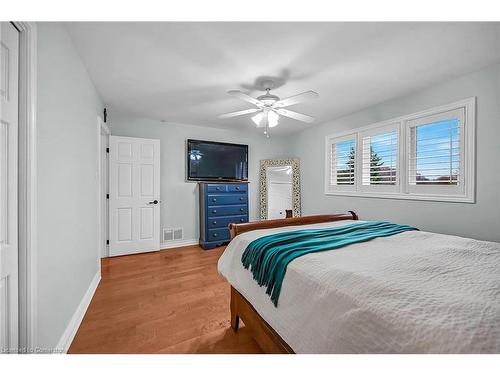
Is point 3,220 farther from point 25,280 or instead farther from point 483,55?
point 483,55

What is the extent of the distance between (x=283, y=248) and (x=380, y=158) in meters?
2.72

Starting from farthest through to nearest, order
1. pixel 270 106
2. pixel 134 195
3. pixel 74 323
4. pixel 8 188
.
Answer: pixel 134 195, pixel 270 106, pixel 74 323, pixel 8 188

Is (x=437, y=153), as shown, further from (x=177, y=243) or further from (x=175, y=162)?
(x=177, y=243)

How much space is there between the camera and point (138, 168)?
11.9 ft

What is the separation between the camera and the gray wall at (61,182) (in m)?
1.24

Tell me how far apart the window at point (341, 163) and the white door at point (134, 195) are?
123 inches

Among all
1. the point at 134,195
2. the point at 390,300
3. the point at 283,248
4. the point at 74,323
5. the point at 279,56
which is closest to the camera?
the point at 390,300

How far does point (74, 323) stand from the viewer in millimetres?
1695

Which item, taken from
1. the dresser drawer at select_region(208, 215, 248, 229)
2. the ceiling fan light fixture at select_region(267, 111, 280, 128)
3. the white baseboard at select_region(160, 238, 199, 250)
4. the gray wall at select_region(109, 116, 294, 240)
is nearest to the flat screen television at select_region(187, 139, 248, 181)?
the gray wall at select_region(109, 116, 294, 240)

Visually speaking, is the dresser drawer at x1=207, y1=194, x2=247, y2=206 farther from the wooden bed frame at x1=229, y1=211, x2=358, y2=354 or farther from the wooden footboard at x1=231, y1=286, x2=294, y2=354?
the wooden footboard at x1=231, y1=286, x2=294, y2=354

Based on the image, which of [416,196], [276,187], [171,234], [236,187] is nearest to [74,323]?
[171,234]

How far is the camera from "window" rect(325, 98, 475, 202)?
7.77 ft

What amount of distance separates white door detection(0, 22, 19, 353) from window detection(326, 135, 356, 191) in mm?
3841
